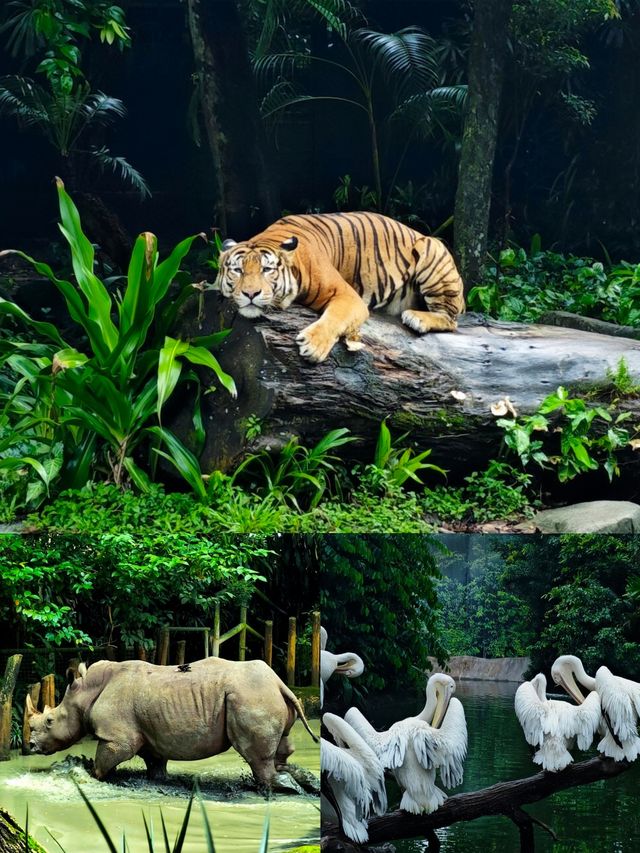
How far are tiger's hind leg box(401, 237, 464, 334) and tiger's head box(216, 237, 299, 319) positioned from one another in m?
0.73

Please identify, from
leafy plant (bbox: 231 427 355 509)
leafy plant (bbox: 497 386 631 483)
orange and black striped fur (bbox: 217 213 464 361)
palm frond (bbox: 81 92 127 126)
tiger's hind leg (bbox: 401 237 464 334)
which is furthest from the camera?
palm frond (bbox: 81 92 127 126)

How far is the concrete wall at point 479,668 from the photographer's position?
134 inches

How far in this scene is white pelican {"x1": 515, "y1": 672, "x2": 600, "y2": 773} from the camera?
3.39 metres

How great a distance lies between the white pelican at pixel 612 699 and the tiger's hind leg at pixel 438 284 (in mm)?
2522

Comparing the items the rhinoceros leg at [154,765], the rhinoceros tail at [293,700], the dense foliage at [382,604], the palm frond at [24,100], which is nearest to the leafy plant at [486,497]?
the dense foliage at [382,604]

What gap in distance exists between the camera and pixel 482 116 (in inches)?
238

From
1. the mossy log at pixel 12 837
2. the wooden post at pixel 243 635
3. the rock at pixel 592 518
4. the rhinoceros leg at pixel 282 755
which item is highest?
the wooden post at pixel 243 635

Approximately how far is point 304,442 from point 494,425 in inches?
40.2

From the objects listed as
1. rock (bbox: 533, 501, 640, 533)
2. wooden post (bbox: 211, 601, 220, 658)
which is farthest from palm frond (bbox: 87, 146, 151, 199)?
wooden post (bbox: 211, 601, 220, 658)

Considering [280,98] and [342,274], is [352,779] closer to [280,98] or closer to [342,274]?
[342,274]

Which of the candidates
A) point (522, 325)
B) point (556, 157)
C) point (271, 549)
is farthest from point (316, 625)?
point (556, 157)

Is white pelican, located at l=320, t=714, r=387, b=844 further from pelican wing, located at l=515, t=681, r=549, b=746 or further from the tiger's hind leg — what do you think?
the tiger's hind leg

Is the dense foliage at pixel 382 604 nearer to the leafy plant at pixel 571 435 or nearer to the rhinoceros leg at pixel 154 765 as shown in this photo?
the rhinoceros leg at pixel 154 765

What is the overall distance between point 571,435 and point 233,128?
8.70 feet
